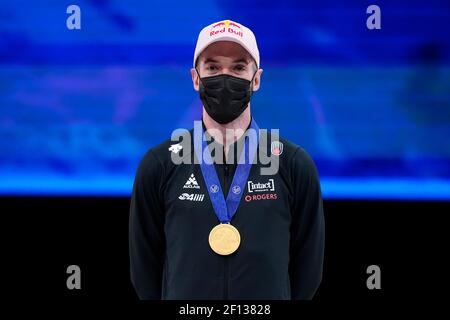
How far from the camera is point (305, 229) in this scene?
7.45 ft

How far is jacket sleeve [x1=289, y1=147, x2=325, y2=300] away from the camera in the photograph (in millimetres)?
2191

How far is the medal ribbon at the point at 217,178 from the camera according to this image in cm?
208

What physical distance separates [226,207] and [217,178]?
12cm

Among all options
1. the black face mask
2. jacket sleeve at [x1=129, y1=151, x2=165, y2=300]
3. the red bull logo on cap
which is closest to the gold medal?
jacket sleeve at [x1=129, y1=151, x2=165, y2=300]

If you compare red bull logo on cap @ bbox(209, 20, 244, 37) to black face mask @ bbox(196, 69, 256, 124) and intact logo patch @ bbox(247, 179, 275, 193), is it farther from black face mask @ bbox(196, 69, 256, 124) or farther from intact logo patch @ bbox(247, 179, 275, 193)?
intact logo patch @ bbox(247, 179, 275, 193)

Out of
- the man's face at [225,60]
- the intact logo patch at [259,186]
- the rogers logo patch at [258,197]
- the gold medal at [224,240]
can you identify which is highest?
the man's face at [225,60]

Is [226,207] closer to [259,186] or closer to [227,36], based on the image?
[259,186]

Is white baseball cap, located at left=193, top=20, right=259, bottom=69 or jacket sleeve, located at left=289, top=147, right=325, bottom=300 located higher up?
white baseball cap, located at left=193, top=20, right=259, bottom=69

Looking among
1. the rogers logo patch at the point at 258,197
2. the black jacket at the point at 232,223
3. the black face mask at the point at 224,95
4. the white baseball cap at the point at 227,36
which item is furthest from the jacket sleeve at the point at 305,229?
the white baseball cap at the point at 227,36

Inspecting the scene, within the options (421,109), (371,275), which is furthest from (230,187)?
(421,109)

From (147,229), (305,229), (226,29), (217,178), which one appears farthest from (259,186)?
(226,29)

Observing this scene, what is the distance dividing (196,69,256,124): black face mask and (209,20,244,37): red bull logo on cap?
0.50 ft

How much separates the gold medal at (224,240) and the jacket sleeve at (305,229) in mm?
283

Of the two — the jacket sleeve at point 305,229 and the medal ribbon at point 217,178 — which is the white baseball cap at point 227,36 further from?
the jacket sleeve at point 305,229
